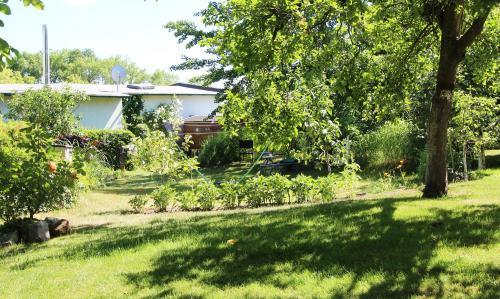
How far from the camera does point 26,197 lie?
7957mm

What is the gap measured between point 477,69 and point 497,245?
5.09 m

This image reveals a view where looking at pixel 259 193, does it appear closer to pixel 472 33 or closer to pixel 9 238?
pixel 9 238

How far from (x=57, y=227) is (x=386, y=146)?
10.6 m

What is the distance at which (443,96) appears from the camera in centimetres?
816

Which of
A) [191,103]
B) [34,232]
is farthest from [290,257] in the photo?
[191,103]

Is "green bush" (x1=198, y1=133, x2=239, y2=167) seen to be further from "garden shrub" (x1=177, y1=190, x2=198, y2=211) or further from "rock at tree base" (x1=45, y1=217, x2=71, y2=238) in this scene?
"rock at tree base" (x1=45, y1=217, x2=71, y2=238)

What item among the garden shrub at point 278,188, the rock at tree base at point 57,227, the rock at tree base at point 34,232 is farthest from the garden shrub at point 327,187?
the rock at tree base at point 34,232

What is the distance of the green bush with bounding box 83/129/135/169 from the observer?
21156mm

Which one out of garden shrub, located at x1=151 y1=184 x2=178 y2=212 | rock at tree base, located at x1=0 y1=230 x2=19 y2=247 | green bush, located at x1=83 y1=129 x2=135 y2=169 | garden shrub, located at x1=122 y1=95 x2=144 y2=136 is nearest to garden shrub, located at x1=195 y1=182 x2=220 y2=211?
garden shrub, located at x1=151 y1=184 x2=178 y2=212

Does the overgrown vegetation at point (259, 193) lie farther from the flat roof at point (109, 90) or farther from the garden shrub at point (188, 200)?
the flat roof at point (109, 90)

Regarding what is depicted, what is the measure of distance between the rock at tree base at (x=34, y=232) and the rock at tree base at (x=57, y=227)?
216 mm

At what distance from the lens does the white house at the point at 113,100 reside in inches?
1018

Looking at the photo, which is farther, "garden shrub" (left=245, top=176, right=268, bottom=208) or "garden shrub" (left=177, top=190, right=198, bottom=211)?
"garden shrub" (left=177, top=190, right=198, bottom=211)

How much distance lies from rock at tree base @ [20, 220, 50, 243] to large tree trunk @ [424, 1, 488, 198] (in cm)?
599
